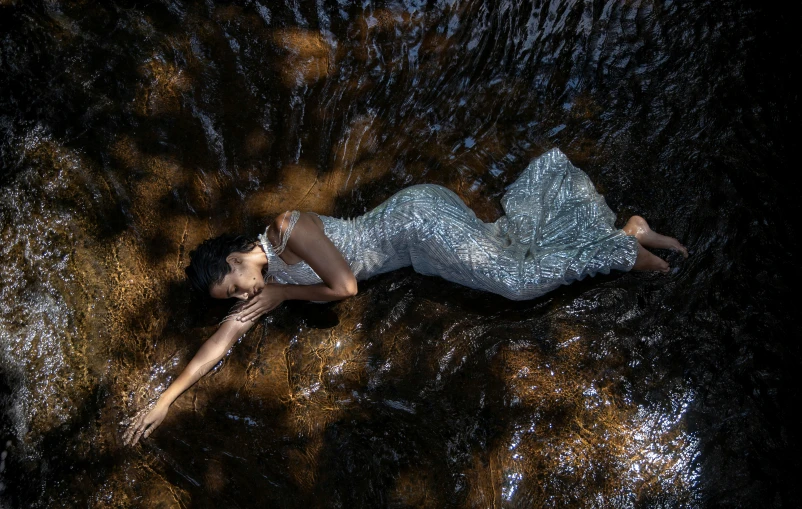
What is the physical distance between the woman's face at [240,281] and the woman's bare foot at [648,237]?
1876 mm

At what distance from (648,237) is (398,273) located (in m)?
1.34

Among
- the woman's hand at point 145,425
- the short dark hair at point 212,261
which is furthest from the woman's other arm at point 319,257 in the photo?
the woman's hand at point 145,425

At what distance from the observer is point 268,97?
13.1 feet

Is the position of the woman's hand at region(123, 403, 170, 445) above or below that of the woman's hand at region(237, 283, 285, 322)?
below

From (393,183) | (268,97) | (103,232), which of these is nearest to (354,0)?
(268,97)

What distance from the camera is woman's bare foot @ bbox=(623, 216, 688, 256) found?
3.14m

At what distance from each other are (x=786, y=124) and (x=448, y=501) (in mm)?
2841

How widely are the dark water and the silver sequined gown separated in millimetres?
230

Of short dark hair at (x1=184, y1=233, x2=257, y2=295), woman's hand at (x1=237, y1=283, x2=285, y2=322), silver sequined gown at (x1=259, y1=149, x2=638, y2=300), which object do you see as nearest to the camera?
short dark hair at (x1=184, y1=233, x2=257, y2=295)

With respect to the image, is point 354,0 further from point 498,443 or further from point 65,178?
point 498,443

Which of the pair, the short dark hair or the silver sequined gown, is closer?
the short dark hair

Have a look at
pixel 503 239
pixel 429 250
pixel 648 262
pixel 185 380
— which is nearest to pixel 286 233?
pixel 429 250

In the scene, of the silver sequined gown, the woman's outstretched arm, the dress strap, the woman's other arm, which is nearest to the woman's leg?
the silver sequined gown

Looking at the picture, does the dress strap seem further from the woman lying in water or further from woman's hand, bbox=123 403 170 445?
woman's hand, bbox=123 403 170 445
